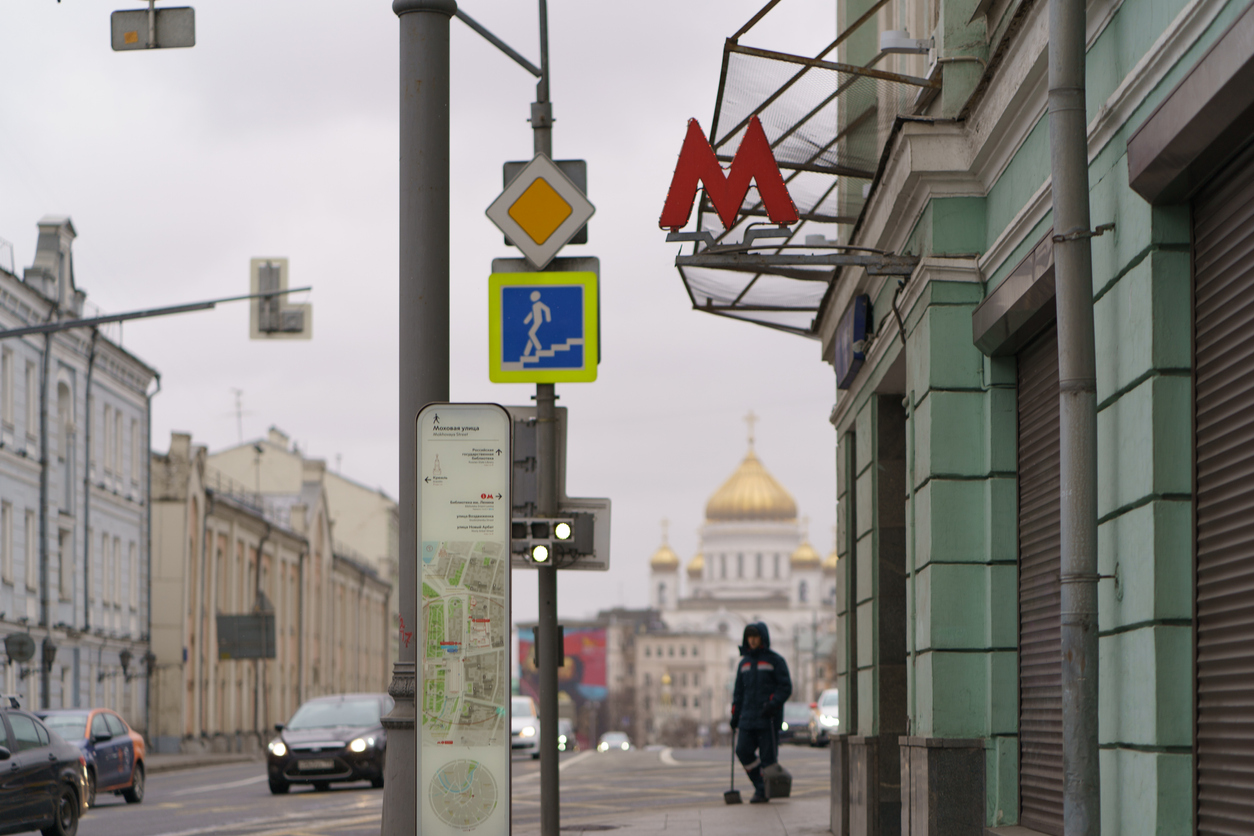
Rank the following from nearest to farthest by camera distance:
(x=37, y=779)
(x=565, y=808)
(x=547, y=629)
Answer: (x=547, y=629) < (x=37, y=779) < (x=565, y=808)

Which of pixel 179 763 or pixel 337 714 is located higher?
pixel 337 714

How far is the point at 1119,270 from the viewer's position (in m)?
6.81

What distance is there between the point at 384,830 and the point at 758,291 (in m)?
9.47

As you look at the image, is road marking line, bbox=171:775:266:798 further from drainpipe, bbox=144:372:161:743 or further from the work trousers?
drainpipe, bbox=144:372:161:743

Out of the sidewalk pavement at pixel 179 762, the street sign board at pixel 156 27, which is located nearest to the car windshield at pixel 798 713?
the sidewalk pavement at pixel 179 762

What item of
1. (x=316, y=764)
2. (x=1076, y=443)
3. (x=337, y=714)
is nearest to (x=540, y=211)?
(x=1076, y=443)

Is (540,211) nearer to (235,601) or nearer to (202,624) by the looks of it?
(202,624)

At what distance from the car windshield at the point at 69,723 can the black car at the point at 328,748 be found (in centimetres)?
245

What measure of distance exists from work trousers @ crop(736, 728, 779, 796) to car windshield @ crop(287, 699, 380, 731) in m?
7.85

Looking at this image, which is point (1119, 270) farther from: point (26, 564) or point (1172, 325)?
point (26, 564)

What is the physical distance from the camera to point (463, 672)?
7016mm

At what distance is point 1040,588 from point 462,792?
3.31 m

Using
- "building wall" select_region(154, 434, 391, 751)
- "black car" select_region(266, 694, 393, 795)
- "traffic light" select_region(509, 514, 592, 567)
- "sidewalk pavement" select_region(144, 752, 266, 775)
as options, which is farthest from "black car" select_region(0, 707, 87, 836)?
"building wall" select_region(154, 434, 391, 751)

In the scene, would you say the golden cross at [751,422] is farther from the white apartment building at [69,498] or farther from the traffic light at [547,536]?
the traffic light at [547,536]
